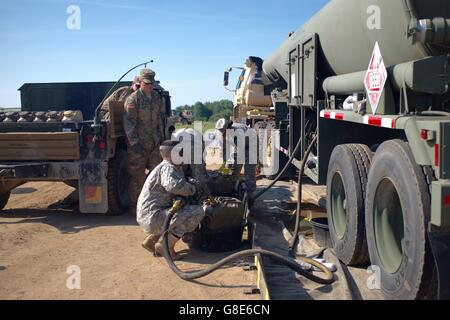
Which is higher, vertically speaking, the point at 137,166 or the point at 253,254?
the point at 137,166

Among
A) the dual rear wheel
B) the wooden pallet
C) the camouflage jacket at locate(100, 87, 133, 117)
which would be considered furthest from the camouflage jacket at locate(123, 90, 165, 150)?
the dual rear wheel

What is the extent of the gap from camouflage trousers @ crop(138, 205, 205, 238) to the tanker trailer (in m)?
1.42

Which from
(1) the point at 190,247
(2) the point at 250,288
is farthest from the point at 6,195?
(2) the point at 250,288

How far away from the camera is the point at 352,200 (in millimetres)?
4422

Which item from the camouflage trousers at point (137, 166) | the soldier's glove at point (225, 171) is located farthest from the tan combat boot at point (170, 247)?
the camouflage trousers at point (137, 166)

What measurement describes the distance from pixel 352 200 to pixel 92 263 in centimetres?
268

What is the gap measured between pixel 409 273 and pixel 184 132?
4.22 metres

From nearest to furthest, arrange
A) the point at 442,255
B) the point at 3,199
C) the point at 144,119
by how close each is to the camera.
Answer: the point at 442,255
the point at 144,119
the point at 3,199

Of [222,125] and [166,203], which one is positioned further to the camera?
[222,125]

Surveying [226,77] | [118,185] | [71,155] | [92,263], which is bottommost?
[92,263]

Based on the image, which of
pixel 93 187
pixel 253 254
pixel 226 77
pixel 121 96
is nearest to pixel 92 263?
pixel 253 254

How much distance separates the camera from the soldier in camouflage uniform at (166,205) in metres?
5.07

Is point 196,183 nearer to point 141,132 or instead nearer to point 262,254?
point 262,254

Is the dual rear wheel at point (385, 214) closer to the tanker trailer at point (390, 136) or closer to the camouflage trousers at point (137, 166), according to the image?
the tanker trailer at point (390, 136)
